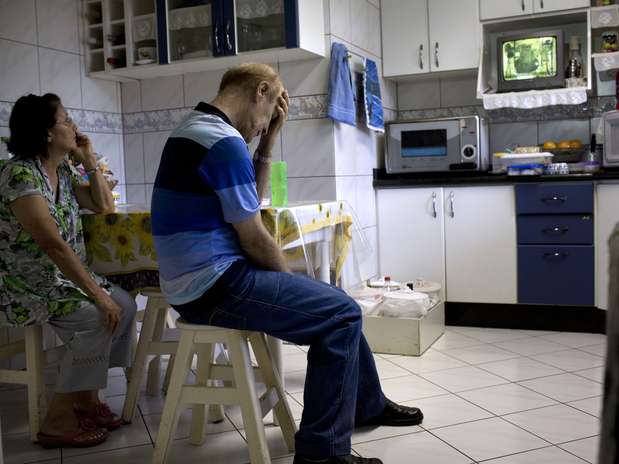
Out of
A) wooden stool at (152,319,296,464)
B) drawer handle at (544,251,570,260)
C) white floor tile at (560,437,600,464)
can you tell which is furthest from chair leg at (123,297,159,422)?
drawer handle at (544,251,570,260)

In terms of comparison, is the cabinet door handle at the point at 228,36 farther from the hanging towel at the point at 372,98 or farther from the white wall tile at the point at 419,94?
the white wall tile at the point at 419,94

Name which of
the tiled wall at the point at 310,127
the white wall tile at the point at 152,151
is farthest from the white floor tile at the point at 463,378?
the white wall tile at the point at 152,151

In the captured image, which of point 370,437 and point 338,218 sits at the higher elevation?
point 338,218

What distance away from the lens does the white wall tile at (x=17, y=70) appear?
3.34 meters

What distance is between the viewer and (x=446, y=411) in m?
2.40

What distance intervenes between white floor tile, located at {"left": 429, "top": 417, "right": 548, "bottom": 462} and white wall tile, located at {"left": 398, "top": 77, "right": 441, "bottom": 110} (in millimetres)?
2580

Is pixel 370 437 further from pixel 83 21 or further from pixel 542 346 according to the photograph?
pixel 83 21

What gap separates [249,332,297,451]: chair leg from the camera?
6.50ft

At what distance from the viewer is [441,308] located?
11.8ft

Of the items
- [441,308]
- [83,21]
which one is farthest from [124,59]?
[441,308]

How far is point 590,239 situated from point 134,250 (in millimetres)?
2351

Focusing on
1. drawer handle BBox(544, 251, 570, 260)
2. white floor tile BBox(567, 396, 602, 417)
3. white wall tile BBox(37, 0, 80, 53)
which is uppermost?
white wall tile BBox(37, 0, 80, 53)

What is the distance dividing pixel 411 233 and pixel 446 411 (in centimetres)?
166

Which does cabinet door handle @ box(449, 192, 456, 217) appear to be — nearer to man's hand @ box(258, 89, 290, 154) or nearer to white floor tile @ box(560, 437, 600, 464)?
white floor tile @ box(560, 437, 600, 464)
